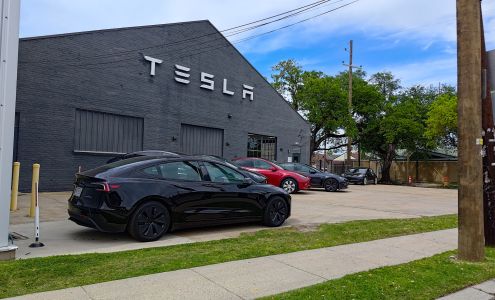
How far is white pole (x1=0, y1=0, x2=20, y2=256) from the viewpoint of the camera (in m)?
5.47

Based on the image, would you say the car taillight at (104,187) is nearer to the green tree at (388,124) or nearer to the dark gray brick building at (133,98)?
the dark gray brick building at (133,98)

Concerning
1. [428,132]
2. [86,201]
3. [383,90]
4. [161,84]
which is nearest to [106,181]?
[86,201]

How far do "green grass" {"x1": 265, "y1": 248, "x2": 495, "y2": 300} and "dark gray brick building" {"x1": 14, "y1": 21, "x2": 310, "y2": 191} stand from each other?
43.9 feet

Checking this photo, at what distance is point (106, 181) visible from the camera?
6926 mm

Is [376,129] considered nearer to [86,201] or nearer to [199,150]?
[199,150]

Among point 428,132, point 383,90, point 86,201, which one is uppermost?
point 383,90

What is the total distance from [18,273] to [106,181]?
2.23 m

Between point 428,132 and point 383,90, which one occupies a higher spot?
point 383,90

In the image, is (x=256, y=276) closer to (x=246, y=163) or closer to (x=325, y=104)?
(x=246, y=163)

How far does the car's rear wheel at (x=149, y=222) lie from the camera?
23.1 feet

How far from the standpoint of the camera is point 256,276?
5121mm

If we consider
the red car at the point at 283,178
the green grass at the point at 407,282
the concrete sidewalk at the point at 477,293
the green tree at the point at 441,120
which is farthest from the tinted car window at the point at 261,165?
the green tree at the point at 441,120

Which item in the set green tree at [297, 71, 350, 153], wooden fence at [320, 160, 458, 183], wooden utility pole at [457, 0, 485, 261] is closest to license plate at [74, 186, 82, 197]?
wooden utility pole at [457, 0, 485, 261]

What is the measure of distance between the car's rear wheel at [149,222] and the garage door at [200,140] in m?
12.8
